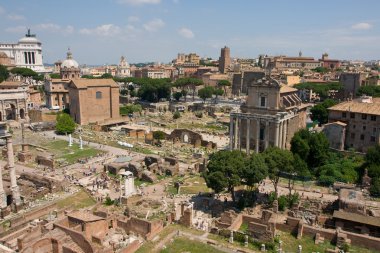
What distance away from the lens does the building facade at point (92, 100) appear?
69.7 metres

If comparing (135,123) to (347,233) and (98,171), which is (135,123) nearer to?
(98,171)

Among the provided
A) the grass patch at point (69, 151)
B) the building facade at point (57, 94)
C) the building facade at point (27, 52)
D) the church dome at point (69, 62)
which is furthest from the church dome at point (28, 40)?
the grass patch at point (69, 151)

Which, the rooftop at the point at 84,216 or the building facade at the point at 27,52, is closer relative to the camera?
the rooftop at the point at 84,216

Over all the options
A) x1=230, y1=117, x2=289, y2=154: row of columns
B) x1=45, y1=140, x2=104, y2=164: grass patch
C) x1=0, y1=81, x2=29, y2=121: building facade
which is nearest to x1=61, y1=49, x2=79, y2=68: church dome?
x1=0, y1=81, x2=29, y2=121: building facade

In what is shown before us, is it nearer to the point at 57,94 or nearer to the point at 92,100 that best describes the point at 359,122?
the point at 92,100

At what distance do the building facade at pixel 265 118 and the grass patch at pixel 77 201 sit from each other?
76.2 ft

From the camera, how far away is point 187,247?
2339cm

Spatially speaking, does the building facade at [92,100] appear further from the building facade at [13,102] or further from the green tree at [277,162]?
the green tree at [277,162]

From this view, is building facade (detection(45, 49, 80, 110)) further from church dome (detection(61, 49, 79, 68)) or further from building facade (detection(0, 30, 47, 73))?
building facade (detection(0, 30, 47, 73))

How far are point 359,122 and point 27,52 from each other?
130 metres

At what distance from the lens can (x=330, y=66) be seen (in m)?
173

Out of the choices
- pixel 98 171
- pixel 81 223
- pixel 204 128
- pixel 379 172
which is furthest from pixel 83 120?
pixel 379 172

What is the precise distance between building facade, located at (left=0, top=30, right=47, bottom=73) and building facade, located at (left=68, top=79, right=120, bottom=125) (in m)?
77.3

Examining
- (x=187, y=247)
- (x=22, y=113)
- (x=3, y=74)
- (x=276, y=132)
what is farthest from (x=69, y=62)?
(x=187, y=247)
